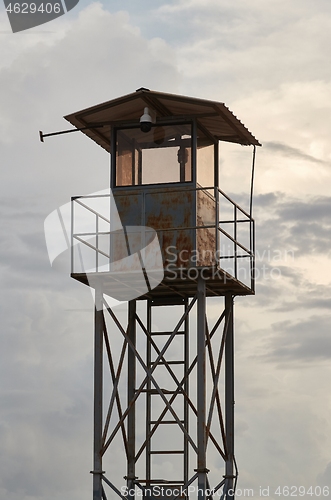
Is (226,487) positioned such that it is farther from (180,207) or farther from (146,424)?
(180,207)

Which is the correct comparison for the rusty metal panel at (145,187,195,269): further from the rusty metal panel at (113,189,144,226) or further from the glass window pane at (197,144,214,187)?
the glass window pane at (197,144,214,187)

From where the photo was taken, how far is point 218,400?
96.5 ft

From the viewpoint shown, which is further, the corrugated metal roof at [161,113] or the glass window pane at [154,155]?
the glass window pane at [154,155]

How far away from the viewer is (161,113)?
28719 millimetres

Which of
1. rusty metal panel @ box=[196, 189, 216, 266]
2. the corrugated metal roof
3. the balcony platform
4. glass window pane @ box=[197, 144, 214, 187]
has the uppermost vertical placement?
the corrugated metal roof

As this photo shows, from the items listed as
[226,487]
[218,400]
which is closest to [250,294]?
[218,400]

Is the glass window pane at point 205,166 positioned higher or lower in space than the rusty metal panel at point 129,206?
higher

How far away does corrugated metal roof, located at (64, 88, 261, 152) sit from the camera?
91.4ft

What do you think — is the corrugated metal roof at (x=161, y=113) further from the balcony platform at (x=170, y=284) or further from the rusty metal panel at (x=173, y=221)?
the balcony platform at (x=170, y=284)

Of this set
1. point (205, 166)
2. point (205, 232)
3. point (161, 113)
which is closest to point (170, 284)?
point (205, 232)

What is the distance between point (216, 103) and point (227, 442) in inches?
328

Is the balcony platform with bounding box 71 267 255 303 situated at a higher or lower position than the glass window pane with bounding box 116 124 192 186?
lower

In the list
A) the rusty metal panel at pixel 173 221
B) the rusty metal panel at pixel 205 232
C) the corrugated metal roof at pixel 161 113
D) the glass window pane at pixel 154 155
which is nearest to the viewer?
the rusty metal panel at pixel 173 221

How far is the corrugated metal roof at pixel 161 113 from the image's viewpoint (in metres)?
27.9
